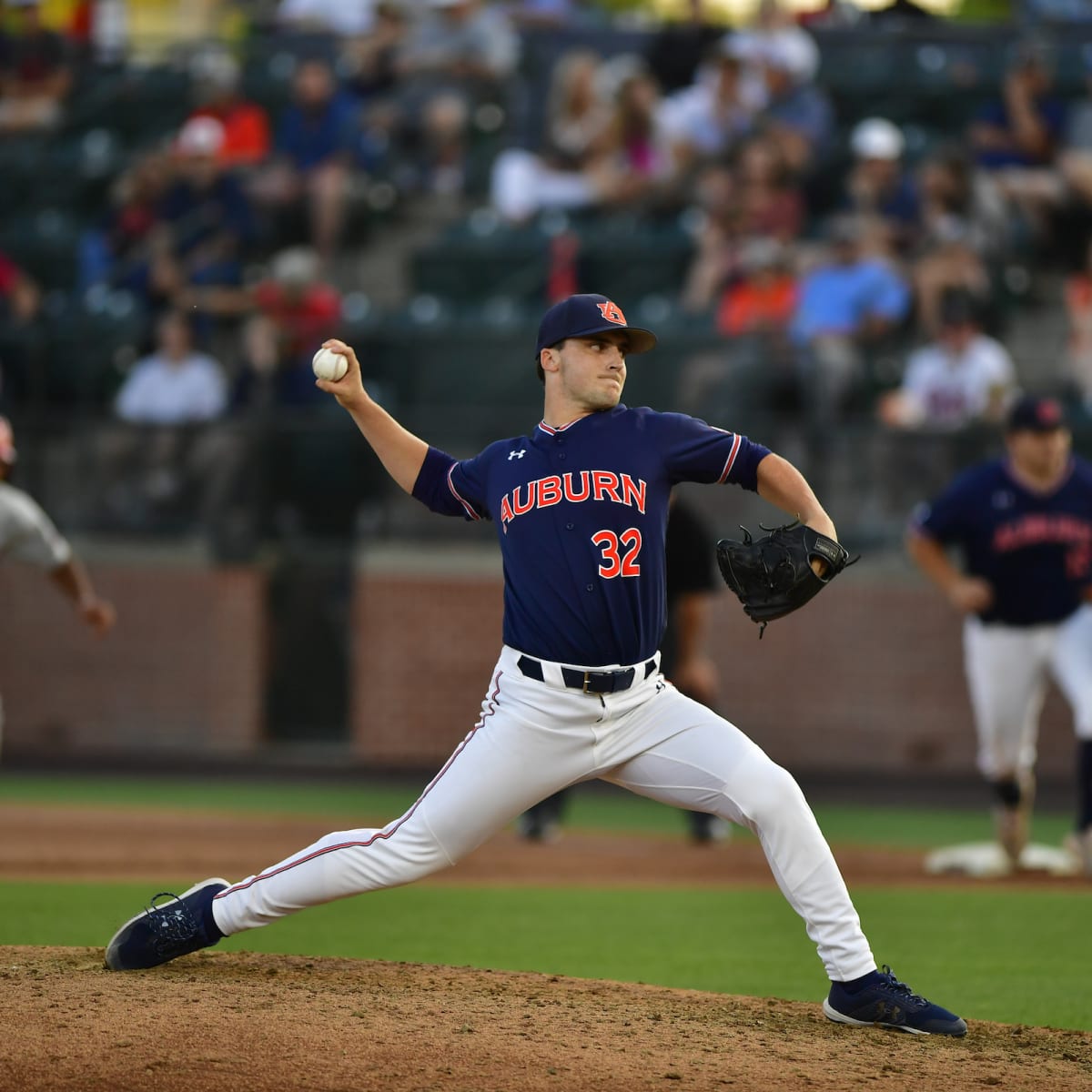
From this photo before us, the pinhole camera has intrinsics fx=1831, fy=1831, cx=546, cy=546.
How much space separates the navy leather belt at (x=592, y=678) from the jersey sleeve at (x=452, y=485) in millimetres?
588

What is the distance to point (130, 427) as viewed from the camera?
14406 millimetres

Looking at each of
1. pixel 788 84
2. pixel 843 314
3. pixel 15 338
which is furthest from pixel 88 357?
pixel 788 84

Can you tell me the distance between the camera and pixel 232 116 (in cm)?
1739

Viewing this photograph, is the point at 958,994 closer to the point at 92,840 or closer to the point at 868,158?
the point at 92,840

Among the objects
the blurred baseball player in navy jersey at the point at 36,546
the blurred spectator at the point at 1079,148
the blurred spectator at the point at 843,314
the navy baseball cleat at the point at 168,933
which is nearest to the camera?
the navy baseball cleat at the point at 168,933

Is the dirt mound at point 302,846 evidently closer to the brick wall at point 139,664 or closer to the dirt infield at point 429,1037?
the brick wall at point 139,664

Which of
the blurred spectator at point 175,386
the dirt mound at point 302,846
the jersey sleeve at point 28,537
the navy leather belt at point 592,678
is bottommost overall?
the dirt mound at point 302,846

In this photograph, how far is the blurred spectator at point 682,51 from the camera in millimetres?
17109

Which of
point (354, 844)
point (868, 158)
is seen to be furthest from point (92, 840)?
point (868, 158)

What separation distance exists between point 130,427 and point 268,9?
26.4 ft

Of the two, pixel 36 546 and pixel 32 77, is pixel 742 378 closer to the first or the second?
pixel 36 546

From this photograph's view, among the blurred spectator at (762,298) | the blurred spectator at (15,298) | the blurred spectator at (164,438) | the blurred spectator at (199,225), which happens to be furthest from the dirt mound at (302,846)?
the blurred spectator at (199,225)

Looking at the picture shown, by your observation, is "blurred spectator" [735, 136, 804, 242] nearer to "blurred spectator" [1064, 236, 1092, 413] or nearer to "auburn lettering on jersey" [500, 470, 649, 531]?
"blurred spectator" [1064, 236, 1092, 413]

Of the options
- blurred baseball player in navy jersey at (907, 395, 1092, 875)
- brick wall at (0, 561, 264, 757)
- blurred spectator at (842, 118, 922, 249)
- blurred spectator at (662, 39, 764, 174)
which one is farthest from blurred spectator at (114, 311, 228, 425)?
blurred baseball player in navy jersey at (907, 395, 1092, 875)
